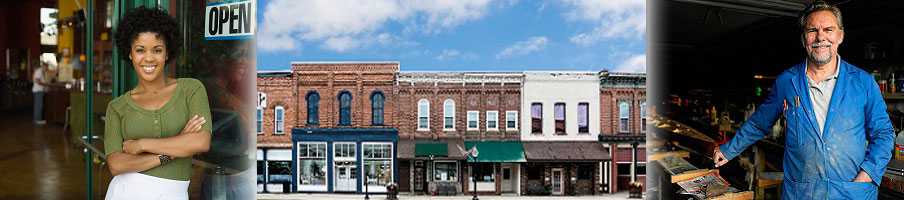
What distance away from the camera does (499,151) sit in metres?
2.62

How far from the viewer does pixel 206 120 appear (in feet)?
8.01

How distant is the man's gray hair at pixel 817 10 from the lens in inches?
91.9

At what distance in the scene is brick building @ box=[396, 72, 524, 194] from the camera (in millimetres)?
2582

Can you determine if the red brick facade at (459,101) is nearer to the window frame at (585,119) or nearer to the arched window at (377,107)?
the arched window at (377,107)

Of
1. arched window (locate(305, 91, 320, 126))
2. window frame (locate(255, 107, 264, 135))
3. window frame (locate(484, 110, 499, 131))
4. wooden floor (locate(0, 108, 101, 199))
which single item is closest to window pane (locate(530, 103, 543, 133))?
window frame (locate(484, 110, 499, 131))

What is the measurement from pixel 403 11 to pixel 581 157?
697mm

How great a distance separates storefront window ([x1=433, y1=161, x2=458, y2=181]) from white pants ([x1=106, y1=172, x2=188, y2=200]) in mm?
753

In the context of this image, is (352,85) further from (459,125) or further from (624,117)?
(624,117)

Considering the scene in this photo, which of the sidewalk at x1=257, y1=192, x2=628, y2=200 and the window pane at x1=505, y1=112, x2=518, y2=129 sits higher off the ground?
the window pane at x1=505, y1=112, x2=518, y2=129

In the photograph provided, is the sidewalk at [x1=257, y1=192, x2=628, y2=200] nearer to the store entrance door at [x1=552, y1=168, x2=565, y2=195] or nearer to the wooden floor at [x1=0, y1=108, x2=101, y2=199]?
the store entrance door at [x1=552, y1=168, x2=565, y2=195]

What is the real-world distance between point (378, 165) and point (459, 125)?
30cm

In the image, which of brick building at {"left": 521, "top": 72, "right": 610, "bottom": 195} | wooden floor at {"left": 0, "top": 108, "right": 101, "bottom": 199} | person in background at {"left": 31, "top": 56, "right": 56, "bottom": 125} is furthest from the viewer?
person in background at {"left": 31, "top": 56, "right": 56, "bottom": 125}

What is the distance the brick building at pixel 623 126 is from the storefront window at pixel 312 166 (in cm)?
88

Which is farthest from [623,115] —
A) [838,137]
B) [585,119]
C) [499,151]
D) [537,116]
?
[838,137]
